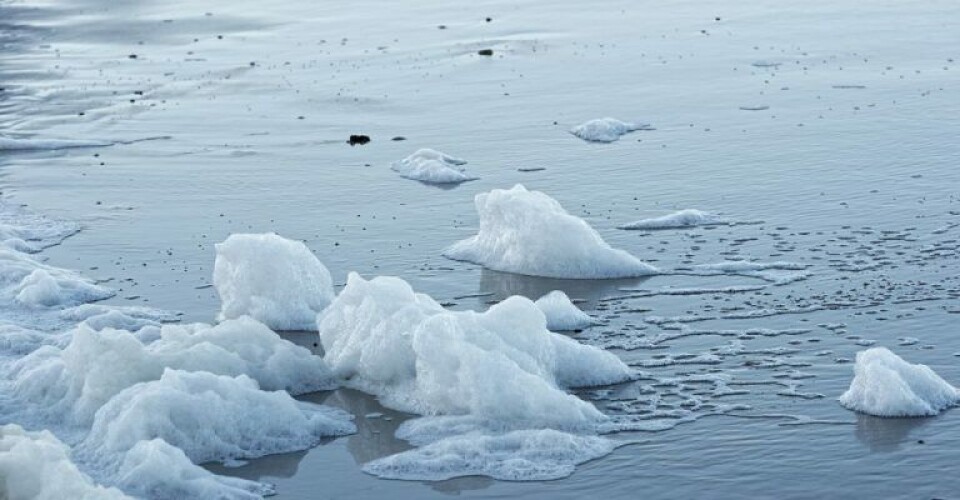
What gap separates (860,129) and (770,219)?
6779 millimetres

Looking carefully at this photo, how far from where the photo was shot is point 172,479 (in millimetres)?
16531

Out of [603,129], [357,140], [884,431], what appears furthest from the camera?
[357,140]

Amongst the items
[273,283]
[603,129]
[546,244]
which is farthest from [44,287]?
[603,129]

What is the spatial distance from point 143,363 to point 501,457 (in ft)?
16.3

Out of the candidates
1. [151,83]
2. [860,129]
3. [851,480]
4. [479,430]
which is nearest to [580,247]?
[479,430]

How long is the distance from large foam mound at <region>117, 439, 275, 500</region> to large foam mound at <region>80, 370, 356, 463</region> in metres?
0.58

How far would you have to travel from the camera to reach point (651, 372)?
19.2m

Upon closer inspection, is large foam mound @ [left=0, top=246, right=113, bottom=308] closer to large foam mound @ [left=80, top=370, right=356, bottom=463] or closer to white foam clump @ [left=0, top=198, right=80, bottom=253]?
white foam clump @ [left=0, top=198, right=80, bottom=253]

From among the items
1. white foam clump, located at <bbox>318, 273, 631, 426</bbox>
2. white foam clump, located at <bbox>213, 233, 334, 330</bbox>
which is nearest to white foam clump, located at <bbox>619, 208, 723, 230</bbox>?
white foam clump, located at <bbox>213, 233, 334, 330</bbox>

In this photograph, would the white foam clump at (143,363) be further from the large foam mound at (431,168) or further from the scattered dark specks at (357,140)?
the scattered dark specks at (357,140)

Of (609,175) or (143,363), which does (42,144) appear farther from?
(143,363)

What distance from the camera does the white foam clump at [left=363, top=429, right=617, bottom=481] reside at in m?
16.7

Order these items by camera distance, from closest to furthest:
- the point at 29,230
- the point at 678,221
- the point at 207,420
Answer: the point at 207,420
the point at 678,221
the point at 29,230

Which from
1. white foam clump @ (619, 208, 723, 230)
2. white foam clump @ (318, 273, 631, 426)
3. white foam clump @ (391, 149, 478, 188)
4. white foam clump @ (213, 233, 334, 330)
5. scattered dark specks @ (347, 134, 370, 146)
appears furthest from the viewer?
scattered dark specks @ (347, 134, 370, 146)
